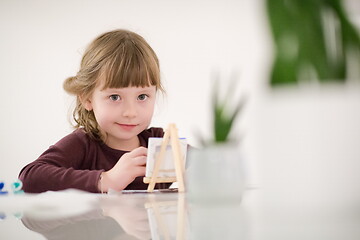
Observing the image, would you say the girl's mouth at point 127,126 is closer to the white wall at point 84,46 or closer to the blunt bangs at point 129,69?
the blunt bangs at point 129,69

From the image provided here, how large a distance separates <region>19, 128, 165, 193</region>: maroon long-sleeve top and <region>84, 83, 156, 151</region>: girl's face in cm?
10

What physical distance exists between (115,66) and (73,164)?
1.42 feet

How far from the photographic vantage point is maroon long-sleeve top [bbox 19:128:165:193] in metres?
1.72

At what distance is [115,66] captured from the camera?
2.07 m

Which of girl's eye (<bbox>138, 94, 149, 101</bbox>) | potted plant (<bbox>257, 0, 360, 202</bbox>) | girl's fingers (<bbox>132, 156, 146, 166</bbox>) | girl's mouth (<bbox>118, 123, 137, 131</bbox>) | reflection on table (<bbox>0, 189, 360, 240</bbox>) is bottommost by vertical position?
girl's fingers (<bbox>132, 156, 146, 166</bbox>)

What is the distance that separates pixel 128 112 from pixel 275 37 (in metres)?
1.68

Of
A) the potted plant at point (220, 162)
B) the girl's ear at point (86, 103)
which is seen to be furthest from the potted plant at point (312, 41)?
the girl's ear at point (86, 103)

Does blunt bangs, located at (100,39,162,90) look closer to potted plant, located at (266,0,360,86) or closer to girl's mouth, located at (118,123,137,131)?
girl's mouth, located at (118,123,137,131)

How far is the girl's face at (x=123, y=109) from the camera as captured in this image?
2055 millimetres

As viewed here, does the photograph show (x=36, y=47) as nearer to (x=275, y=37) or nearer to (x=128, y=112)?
(x=128, y=112)

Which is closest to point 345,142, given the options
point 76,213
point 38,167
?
point 76,213

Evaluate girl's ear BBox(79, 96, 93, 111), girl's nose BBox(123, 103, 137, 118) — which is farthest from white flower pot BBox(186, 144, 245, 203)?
girl's ear BBox(79, 96, 93, 111)

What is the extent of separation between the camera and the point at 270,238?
45cm

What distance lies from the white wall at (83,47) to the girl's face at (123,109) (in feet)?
9.76
